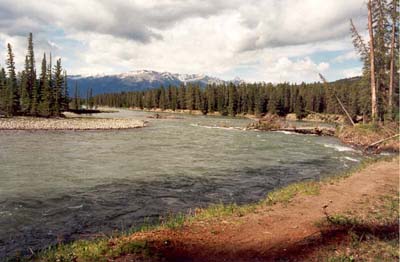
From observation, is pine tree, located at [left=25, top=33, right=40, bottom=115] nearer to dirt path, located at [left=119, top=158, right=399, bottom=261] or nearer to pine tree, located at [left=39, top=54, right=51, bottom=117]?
pine tree, located at [left=39, top=54, right=51, bottom=117]

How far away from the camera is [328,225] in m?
10.5

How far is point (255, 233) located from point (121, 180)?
12.2 metres

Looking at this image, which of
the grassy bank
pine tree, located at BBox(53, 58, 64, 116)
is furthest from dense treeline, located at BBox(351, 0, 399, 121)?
pine tree, located at BBox(53, 58, 64, 116)

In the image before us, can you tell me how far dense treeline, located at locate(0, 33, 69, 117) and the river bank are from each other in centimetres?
7544

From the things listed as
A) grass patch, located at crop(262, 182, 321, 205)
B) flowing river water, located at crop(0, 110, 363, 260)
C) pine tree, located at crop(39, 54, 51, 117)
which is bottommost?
flowing river water, located at crop(0, 110, 363, 260)

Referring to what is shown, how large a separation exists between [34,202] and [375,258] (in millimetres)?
13835

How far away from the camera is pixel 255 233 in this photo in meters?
10.1

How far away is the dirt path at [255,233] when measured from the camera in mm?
8695

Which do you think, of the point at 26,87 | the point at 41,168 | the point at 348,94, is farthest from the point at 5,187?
the point at 348,94

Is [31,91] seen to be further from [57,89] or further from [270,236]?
[270,236]

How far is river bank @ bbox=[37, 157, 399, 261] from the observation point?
855cm

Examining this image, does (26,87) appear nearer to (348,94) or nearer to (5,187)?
(5,187)

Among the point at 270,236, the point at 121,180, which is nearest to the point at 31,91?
the point at 121,180

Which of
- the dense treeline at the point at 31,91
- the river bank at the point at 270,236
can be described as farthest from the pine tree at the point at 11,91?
the river bank at the point at 270,236
